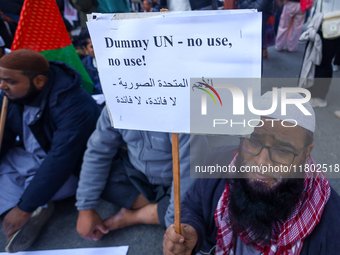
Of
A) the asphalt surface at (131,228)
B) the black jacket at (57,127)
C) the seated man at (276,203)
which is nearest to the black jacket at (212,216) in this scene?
the seated man at (276,203)

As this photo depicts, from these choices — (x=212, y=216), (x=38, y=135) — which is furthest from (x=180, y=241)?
(x=38, y=135)

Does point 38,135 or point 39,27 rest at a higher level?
point 39,27

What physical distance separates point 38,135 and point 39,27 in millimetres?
998

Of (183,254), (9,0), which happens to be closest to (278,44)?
(9,0)

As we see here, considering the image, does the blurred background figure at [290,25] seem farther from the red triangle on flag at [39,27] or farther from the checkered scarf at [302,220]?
the checkered scarf at [302,220]

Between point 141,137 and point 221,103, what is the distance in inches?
37.5

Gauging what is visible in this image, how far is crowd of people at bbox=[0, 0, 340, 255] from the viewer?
105 cm

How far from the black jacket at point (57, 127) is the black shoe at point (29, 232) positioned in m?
0.13

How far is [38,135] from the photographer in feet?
6.33

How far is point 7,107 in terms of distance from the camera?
192 cm

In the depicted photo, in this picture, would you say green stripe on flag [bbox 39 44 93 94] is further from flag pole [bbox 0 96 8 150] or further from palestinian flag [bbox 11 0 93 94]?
flag pole [bbox 0 96 8 150]

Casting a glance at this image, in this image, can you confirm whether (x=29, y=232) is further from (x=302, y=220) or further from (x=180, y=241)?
(x=302, y=220)

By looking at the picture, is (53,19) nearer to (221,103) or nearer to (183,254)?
(221,103)

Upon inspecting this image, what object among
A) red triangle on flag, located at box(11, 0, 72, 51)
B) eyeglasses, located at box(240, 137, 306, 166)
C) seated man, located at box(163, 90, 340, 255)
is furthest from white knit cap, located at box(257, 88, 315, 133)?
red triangle on flag, located at box(11, 0, 72, 51)
